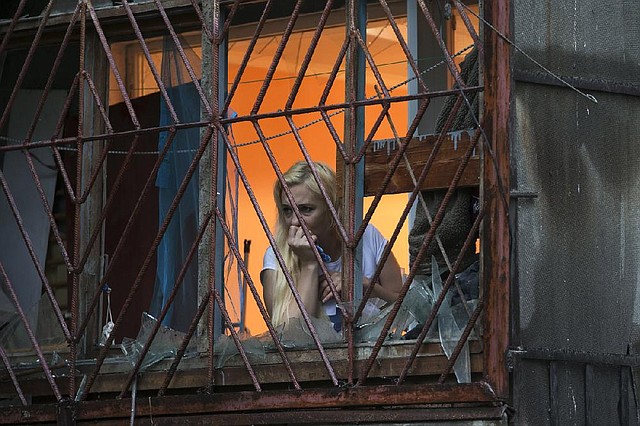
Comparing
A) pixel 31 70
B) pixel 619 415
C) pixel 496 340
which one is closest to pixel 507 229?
pixel 496 340

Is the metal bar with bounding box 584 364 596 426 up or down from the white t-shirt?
down

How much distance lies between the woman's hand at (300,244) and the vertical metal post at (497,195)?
118 cm

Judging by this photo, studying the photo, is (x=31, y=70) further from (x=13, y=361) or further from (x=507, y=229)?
(x=507, y=229)

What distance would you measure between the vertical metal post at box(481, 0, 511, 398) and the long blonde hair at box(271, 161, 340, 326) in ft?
3.68

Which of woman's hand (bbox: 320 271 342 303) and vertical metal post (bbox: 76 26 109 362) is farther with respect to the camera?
vertical metal post (bbox: 76 26 109 362)

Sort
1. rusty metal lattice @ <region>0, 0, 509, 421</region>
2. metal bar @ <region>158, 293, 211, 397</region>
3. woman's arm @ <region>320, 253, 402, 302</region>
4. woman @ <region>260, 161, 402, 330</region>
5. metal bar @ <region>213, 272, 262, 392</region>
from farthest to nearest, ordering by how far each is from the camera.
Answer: woman @ <region>260, 161, 402, 330</region>
woman's arm @ <region>320, 253, 402, 302</region>
metal bar @ <region>158, 293, 211, 397</region>
metal bar @ <region>213, 272, 262, 392</region>
rusty metal lattice @ <region>0, 0, 509, 421</region>

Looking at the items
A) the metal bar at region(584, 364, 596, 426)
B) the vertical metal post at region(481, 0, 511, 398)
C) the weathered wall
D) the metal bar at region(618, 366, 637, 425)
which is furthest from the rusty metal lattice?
the metal bar at region(618, 366, 637, 425)

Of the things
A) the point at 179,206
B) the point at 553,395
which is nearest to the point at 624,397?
the point at 553,395

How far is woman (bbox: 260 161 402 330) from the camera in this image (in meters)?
7.66

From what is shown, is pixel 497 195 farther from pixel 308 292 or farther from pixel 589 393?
pixel 308 292

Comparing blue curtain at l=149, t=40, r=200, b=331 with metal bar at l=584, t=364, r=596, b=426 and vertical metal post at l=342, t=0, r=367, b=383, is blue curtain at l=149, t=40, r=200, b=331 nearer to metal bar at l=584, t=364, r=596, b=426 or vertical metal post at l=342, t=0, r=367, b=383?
vertical metal post at l=342, t=0, r=367, b=383

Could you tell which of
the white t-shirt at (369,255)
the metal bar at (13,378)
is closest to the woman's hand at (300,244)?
the white t-shirt at (369,255)

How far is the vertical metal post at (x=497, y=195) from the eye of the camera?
663cm

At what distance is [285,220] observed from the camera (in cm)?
790
